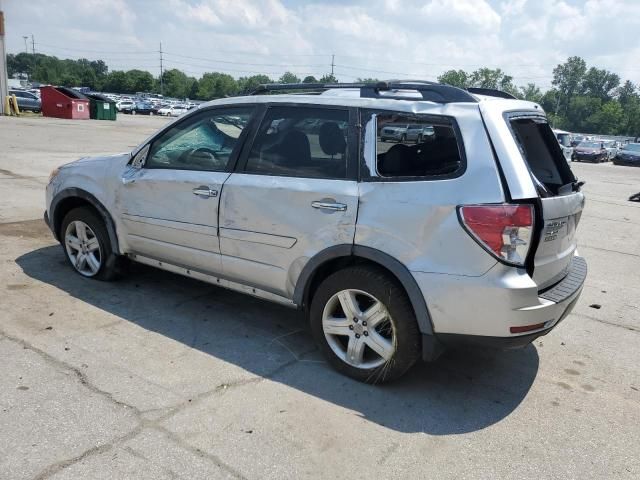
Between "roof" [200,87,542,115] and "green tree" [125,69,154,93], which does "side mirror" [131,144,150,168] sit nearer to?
"roof" [200,87,542,115]

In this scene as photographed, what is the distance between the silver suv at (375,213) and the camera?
9.81 feet

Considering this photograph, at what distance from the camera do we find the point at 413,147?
11.2 ft

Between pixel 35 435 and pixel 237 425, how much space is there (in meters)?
1.03

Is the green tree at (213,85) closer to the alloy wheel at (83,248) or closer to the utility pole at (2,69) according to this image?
the utility pole at (2,69)

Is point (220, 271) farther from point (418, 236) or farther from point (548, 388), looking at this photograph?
point (548, 388)

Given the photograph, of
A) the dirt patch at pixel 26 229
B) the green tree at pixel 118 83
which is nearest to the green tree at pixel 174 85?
the green tree at pixel 118 83

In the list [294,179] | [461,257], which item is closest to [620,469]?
[461,257]

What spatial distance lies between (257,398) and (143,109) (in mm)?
58902

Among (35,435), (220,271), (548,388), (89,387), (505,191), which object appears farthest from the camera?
(220,271)

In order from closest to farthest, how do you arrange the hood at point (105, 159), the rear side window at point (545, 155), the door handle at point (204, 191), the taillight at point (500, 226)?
the taillight at point (500, 226) < the rear side window at point (545, 155) < the door handle at point (204, 191) < the hood at point (105, 159)

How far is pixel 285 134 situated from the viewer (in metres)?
3.80

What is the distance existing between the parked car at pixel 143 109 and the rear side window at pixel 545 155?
190ft

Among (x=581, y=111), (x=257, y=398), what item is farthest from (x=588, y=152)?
(x=581, y=111)

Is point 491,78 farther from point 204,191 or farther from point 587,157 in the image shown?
point 204,191
